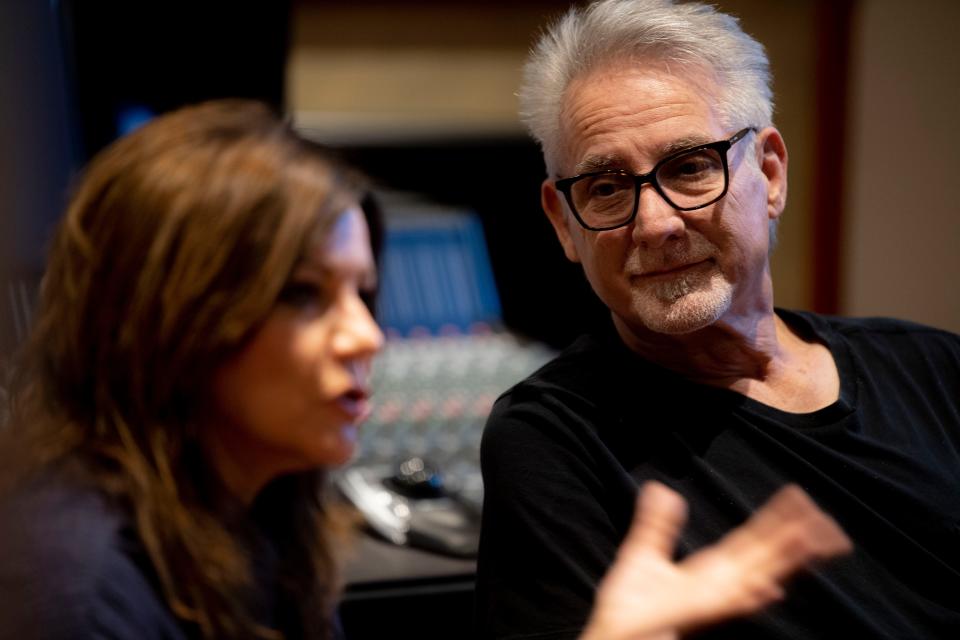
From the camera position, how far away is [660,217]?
1.33 meters

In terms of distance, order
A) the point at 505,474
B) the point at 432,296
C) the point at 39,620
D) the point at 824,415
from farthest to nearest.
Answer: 1. the point at 432,296
2. the point at 824,415
3. the point at 505,474
4. the point at 39,620

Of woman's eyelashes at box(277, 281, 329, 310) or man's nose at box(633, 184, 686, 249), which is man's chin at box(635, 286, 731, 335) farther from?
woman's eyelashes at box(277, 281, 329, 310)

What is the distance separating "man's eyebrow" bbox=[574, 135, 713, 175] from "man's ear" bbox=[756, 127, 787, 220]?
16cm

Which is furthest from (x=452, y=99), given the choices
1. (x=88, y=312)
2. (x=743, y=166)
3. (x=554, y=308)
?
(x=88, y=312)

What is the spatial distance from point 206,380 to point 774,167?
3.19ft

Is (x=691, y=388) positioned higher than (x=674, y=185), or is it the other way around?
(x=674, y=185)

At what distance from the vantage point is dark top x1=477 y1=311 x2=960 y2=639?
1186 mm

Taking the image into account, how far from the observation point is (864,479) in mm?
1325

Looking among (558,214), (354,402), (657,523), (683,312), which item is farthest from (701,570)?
(558,214)

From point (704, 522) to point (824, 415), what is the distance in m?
0.25

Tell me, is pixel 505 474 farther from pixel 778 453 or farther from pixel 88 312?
pixel 88 312

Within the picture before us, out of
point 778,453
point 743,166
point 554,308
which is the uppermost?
point 743,166

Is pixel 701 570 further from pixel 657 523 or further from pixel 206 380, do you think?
pixel 206 380

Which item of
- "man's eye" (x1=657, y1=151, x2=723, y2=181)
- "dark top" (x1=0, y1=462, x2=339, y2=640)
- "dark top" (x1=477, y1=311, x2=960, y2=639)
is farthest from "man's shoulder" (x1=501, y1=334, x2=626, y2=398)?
"dark top" (x1=0, y1=462, x2=339, y2=640)
